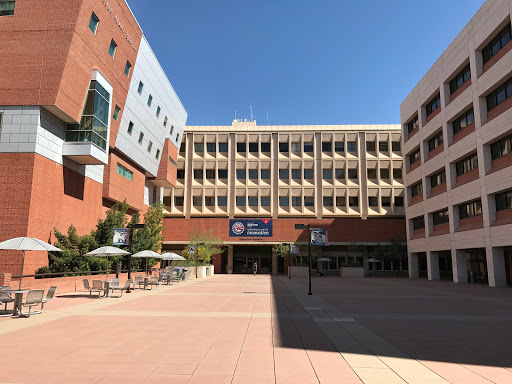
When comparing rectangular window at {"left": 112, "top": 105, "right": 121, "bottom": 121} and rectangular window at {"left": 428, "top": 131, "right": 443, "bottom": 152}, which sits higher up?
rectangular window at {"left": 112, "top": 105, "right": 121, "bottom": 121}

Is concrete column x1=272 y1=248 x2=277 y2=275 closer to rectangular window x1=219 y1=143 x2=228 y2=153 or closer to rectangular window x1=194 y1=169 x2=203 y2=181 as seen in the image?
rectangular window x1=194 y1=169 x2=203 y2=181

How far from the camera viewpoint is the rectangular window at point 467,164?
32.4 metres

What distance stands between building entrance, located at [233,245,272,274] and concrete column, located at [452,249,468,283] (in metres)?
25.4

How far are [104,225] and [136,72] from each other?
1511 centimetres

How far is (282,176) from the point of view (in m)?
56.4

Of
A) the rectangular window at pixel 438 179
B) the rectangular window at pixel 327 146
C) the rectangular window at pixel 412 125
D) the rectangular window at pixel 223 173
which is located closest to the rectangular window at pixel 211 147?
the rectangular window at pixel 223 173

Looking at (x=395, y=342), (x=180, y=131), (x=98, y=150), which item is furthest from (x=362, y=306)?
(x=180, y=131)

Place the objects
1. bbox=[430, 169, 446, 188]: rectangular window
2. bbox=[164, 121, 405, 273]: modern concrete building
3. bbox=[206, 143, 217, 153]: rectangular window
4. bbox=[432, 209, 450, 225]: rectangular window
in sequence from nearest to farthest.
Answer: bbox=[432, 209, 450, 225]: rectangular window
bbox=[430, 169, 446, 188]: rectangular window
bbox=[164, 121, 405, 273]: modern concrete building
bbox=[206, 143, 217, 153]: rectangular window

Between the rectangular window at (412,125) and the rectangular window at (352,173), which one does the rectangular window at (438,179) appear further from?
the rectangular window at (352,173)

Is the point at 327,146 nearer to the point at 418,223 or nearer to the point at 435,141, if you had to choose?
the point at 418,223

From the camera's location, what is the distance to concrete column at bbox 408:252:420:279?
44625 mm

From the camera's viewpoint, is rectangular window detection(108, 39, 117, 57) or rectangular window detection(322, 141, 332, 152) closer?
rectangular window detection(108, 39, 117, 57)

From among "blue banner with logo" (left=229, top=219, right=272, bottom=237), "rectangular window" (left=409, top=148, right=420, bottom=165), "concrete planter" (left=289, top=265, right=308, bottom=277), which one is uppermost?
"rectangular window" (left=409, top=148, right=420, bottom=165)

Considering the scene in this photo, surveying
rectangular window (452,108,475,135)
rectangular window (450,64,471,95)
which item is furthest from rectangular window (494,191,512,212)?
rectangular window (450,64,471,95)
